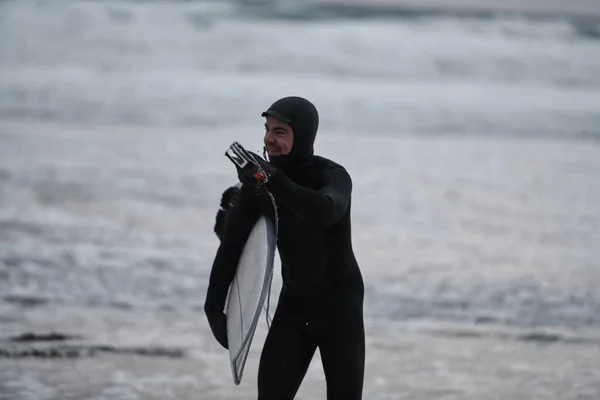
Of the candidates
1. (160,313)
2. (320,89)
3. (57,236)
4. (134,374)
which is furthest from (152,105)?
(134,374)

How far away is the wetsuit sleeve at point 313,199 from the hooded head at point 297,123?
16 centimetres

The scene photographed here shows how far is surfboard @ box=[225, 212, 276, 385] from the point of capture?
3629mm

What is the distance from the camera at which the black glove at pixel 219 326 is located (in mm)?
3809

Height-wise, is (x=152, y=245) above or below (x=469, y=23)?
below

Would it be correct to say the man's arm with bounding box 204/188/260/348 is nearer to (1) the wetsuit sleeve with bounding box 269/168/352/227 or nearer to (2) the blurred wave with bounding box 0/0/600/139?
(1) the wetsuit sleeve with bounding box 269/168/352/227

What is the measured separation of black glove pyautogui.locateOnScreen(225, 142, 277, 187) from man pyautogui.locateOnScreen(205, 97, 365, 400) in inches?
9.0

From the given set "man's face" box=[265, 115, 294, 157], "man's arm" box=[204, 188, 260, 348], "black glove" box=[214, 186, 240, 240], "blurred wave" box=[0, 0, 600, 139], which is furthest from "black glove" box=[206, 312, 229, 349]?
"blurred wave" box=[0, 0, 600, 139]

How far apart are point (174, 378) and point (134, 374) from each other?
0.78 ft

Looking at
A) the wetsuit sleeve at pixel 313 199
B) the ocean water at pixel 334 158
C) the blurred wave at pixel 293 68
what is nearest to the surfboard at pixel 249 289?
the wetsuit sleeve at pixel 313 199

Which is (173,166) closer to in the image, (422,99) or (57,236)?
(57,236)

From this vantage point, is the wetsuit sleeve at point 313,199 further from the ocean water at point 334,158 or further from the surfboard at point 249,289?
the ocean water at point 334,158

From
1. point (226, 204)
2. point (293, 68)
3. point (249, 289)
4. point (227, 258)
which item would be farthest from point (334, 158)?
point (293, 68)

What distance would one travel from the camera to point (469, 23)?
112ft

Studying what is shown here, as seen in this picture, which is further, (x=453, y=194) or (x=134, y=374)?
(x=453, y=194)
